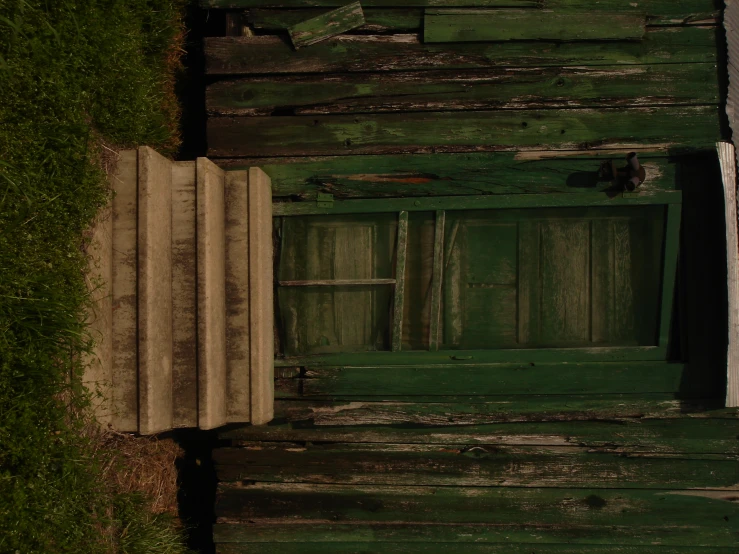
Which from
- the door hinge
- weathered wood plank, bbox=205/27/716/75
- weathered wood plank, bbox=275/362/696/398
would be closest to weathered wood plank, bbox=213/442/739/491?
weathered wood plank, bbox=275/362/696/398

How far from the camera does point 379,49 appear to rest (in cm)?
504

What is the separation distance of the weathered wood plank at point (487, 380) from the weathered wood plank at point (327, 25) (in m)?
2.52

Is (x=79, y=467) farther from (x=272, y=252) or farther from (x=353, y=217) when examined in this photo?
(x=353, y=217)

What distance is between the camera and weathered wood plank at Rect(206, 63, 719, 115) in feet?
16.2

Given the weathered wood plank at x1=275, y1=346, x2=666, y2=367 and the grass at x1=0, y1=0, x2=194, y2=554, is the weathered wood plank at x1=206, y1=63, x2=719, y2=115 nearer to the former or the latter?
the grass at x1=0, y1=0, x2=194, y2=554

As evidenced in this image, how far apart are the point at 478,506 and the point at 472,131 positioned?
2824 mm

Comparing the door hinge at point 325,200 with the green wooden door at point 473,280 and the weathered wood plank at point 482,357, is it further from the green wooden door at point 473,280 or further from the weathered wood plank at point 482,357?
the weathered wood plank at point 482,357

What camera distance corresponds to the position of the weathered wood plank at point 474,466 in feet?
15.9

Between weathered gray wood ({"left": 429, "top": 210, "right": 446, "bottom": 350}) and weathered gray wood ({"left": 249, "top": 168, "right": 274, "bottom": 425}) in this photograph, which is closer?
weathered gray wood ({"left": 249, "top": 168, "right": 274, "bottom": 425})

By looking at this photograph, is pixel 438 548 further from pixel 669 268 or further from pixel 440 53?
pixel 440 53

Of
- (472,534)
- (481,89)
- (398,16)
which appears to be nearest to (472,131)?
(481,89)

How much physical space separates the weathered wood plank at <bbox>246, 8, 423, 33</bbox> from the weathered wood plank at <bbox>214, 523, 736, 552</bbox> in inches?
149

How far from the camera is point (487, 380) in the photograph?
4.89 metres

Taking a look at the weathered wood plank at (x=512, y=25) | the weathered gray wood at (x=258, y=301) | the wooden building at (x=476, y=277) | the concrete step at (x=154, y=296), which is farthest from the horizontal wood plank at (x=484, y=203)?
the weathered wood plank at (x=512, y=25)
